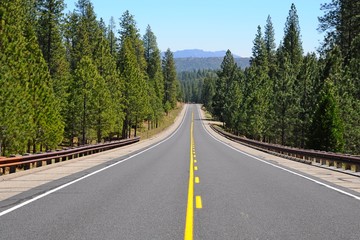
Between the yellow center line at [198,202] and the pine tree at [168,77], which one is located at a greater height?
the pine tree at [168,77]

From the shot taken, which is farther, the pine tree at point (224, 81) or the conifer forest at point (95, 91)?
the pine tree at point (224, 81)

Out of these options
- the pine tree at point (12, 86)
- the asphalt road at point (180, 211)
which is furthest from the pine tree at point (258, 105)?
the asphalt road at point (180, 211)

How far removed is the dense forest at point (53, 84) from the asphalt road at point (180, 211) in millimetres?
22783

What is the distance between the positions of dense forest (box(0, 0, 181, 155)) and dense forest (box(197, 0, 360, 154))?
22475 millimetres

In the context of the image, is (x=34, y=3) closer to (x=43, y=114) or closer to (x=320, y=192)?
(x=43, y=114)

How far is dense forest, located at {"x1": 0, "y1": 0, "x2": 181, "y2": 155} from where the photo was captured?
1332 inches

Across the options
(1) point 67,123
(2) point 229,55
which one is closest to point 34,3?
(1) point 67,123

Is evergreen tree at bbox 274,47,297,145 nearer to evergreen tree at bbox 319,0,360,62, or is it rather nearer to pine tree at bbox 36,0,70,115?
evergreen tree at bbox 319,0,360,62

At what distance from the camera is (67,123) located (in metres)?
52.2

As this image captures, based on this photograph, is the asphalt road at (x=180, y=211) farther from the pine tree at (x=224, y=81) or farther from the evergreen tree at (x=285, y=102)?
A: the pine tree at (x=224, y=81)

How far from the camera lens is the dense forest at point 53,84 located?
33.8 meters

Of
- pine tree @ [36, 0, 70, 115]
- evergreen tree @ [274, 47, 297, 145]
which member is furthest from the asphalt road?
evergreen tree @ [274, 47, 297, 145]

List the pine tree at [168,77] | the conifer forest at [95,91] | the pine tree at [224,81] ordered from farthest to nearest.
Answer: the pine tree at [168,77] < the pine tree at [224,81] < the conifer forest at [95,91]

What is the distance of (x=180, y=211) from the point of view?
8.39 meters
